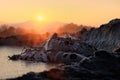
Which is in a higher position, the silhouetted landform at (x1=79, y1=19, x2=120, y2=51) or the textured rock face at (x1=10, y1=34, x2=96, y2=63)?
the silhouetted landform at (x1=79, y1=19, x2=120, y2=51)

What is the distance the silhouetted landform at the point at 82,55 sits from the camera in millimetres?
33594

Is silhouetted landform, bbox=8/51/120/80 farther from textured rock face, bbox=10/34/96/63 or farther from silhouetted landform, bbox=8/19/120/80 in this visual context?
textured rock face, bbox=10/34/96/63

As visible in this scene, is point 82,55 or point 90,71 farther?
point 82,55

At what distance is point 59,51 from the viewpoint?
198 feet

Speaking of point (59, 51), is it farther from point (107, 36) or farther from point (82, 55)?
point (107, 36)

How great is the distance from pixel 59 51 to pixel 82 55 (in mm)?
4278

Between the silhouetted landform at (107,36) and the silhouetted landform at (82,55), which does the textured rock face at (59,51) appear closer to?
the silhouetted landform at (82,55)

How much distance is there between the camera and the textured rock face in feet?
191

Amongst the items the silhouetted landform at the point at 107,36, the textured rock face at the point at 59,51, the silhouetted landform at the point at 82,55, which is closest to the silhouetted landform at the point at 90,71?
the silhouetted landform at the point at 82,55

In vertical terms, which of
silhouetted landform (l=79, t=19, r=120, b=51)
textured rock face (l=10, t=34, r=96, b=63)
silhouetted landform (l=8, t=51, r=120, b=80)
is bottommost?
silhouetted landform (l=8, t=51, r=120, b=80)

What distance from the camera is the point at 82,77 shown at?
33.2 meters

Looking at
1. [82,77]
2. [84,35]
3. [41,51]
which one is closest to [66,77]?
[82,77]

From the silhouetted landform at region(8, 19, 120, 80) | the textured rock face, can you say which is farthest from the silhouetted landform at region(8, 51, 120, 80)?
the textured rock face

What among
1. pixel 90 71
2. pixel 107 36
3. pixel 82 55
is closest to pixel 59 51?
pixel 82 55
